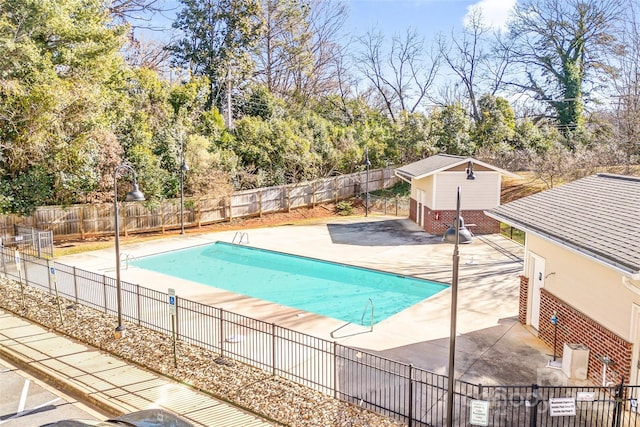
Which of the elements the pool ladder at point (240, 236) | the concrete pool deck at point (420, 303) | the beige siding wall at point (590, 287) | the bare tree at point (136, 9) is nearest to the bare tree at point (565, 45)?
the concrete pool deck at point (420, 303)

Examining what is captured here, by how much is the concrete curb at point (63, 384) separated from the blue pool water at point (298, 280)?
24.0 feet

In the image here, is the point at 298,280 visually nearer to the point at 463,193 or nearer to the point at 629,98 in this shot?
the point at 463,193

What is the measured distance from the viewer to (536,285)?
12.1 metres

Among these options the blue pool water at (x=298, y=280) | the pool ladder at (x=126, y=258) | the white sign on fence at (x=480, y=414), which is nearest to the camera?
the white sign on fence at (x=480, y=414)

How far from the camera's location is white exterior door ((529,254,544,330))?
11852 millimetres

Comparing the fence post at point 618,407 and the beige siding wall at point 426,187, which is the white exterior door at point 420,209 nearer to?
the beige siding wall at point 426,187

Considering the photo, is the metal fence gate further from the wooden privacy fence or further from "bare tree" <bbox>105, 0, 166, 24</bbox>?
"bare tree" <bbox>105, 0, 166, 24</bbox>

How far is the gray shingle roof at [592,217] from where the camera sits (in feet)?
27.0

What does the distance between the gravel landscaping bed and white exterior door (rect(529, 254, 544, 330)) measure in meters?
6.04

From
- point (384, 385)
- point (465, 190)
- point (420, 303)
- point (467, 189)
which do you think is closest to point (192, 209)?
point (465, 190)

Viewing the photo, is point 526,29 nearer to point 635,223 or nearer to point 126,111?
point 126,111

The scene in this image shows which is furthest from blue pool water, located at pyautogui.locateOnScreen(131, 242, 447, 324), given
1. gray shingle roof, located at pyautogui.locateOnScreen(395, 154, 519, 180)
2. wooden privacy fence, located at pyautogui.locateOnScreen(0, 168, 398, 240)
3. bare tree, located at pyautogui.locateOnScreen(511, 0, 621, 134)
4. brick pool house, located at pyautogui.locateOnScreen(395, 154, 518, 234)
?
bare tree, located at pyautogui.locateOnScreen(511, 0, 621, 134)

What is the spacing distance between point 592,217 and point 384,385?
19.1ft

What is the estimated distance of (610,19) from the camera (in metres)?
40.3
